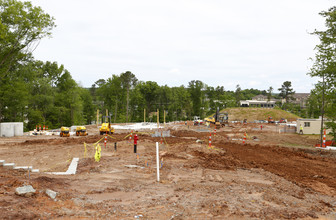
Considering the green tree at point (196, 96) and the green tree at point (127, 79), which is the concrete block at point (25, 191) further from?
the green tree at point (196, 96)

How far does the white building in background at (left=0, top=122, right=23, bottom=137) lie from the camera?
26.9 meters

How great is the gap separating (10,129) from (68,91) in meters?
31.0

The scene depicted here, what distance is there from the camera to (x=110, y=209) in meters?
6.08

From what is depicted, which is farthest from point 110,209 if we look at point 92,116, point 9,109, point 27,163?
point 92,116

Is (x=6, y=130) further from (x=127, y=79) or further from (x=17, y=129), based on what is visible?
(x=127, y=79)

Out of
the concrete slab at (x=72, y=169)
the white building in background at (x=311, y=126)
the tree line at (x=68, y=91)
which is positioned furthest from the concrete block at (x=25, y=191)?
the white building in background at (x=311, y=126)

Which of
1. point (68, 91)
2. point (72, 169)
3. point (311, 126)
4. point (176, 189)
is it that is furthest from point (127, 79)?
point (176, 189)

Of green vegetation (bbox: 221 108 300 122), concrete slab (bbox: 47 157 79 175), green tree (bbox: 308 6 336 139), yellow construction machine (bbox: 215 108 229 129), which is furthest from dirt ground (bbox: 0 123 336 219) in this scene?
green vegetation (bbox: 221 108 300 122)

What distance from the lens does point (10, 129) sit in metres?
27.5

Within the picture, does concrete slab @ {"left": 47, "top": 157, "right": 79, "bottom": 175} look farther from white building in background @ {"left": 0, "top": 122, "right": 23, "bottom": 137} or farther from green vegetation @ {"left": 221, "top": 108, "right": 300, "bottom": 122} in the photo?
green vegetation @ {"left": 221, "top": 108, "right": 300, "bottom": 122}

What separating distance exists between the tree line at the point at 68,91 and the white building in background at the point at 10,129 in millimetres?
5515

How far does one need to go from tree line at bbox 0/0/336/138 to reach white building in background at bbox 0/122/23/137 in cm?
552

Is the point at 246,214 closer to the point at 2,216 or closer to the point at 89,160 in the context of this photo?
the point at 2,216

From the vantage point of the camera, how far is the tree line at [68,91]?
902 inches
